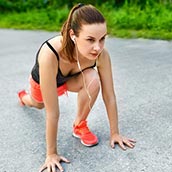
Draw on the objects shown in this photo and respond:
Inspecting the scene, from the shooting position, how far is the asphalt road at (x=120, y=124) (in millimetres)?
2139

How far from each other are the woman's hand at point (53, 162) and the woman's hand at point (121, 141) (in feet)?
1.04

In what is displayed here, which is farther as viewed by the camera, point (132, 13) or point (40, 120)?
point (132, 13)

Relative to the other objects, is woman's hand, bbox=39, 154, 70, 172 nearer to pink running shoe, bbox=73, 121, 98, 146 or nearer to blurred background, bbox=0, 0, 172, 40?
pink running shoe, bbox=73, 121, 98, 146

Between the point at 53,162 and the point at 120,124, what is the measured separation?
680 mm

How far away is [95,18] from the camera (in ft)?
6.29

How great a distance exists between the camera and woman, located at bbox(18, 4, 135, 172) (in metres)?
1.94

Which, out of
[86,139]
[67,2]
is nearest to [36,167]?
[86,139]

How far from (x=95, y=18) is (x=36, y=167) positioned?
0.86 meters

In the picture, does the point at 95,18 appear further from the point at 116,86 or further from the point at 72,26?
the point at 116,86

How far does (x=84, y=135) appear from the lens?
239cm

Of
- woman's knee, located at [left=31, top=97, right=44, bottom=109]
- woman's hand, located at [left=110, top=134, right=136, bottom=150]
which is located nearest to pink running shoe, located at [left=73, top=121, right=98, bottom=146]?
woman's hand, located at [left=110, top=134, right=136, bottom=150]

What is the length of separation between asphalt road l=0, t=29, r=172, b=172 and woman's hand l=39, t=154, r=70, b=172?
4 centimetres

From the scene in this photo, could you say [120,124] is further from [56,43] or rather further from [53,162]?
[56,43]

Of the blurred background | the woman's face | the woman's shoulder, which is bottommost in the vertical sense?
the blurred background
